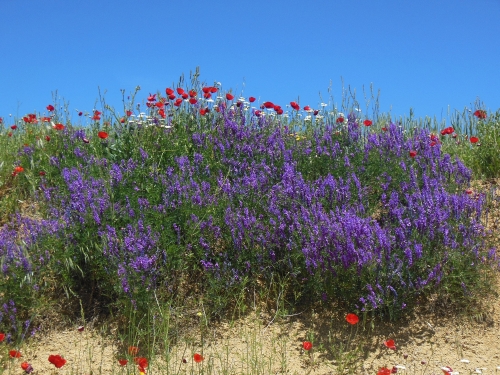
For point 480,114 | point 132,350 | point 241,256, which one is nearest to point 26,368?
point 132,350

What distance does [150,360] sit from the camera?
371cm

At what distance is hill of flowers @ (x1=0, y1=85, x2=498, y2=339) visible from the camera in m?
4.00

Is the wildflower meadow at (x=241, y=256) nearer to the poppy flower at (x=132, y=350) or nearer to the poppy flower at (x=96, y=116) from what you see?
the poppy flower at (x=132, y=350)

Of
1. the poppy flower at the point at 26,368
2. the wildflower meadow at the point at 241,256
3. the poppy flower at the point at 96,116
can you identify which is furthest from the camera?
Result: the poppy flower at the point at 96,116

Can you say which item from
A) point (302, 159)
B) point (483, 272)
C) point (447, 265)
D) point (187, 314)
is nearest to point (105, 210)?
point (187, 314)

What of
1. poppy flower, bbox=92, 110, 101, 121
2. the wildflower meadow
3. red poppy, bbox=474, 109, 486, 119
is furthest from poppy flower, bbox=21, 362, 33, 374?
red poppy, bbox=474, 109, 486, 119

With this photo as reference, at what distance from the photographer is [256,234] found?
435 cm

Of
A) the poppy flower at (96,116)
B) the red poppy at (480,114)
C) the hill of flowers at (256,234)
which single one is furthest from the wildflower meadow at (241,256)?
the red poppy at (480,114)

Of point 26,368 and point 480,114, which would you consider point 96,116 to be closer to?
point 26,368

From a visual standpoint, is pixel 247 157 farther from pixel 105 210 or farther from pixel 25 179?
pixel 25 179

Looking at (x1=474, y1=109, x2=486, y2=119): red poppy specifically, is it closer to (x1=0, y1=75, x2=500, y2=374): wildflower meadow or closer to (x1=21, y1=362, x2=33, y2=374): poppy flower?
(x1=0, y1=75, x2=500, y2=374): wildflower meadow

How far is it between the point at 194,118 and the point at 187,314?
2897 millimetres

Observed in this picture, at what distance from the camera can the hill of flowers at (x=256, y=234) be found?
3996 millimetres

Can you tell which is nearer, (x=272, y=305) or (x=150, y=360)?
(x=150, y=360)
